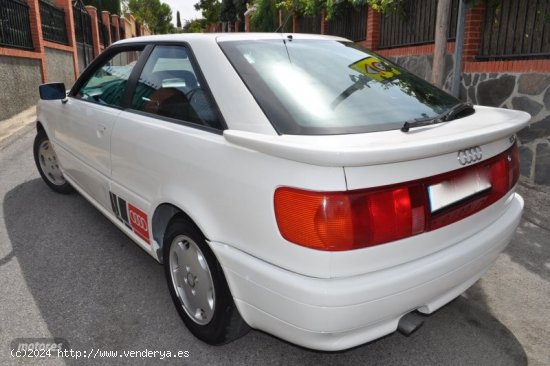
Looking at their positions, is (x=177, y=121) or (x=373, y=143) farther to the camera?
(x=177, y=121)

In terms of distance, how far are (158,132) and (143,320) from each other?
1.13m

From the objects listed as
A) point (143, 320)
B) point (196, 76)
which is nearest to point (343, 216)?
point (196, 76)

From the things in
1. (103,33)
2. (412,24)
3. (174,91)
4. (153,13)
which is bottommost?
(174,91)

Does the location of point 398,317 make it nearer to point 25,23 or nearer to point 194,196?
point 194,196

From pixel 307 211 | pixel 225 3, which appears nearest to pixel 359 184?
pixel 307 211

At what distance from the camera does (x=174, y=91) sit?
8.64 ft

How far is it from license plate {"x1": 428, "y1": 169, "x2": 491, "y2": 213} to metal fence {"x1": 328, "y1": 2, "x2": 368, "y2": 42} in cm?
824

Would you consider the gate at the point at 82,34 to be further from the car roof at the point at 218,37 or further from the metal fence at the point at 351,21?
the car roof at the point at 218,37

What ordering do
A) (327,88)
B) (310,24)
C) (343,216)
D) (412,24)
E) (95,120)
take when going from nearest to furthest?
(343,216) → (327,88) → (95,120) → (412,24) → (310,24)

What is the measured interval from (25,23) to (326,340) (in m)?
12.8

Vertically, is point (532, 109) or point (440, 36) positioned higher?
point (440, 36)

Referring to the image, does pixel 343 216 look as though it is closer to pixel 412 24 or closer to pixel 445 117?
pixel 445 117

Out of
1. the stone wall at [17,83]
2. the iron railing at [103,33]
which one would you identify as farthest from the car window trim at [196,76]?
the iron railing at [103,33]

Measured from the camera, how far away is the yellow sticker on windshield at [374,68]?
2.64 metres
